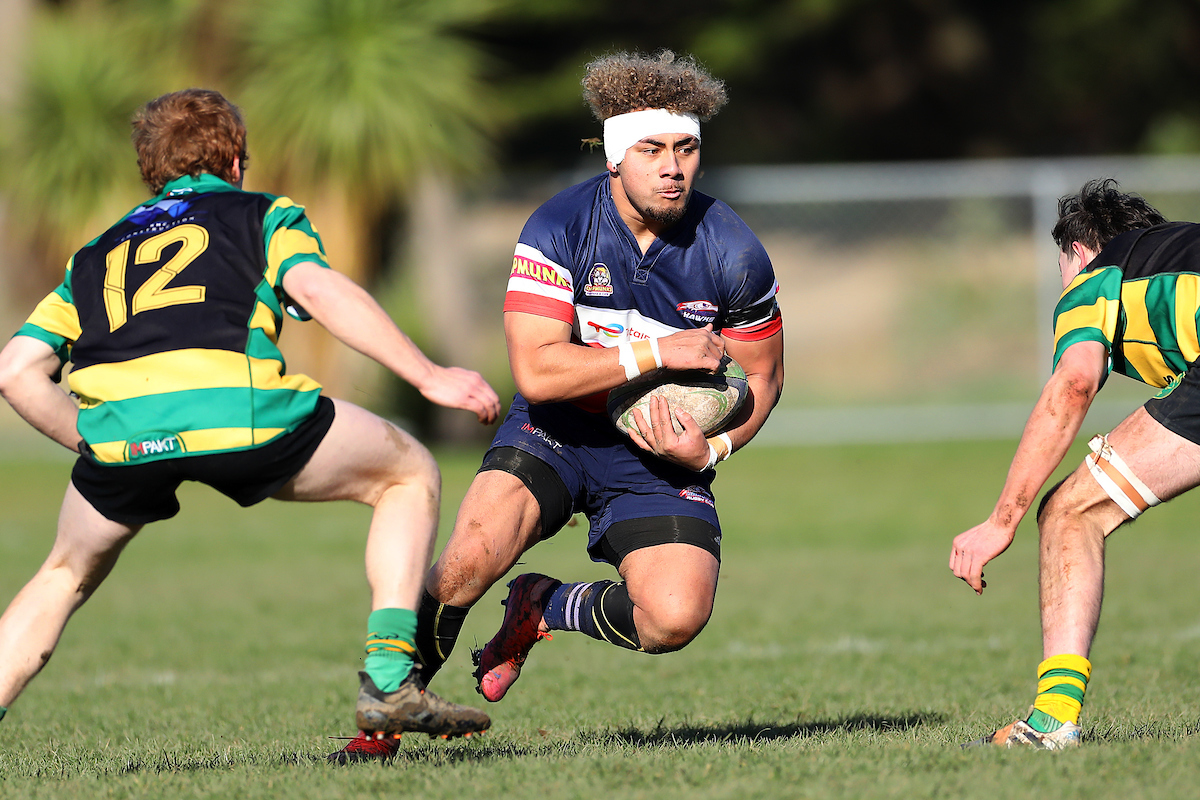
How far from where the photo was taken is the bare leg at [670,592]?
527 cm

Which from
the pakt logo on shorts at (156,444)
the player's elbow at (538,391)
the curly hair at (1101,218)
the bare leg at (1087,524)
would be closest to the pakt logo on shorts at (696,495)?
the player's elbow at (538,391)

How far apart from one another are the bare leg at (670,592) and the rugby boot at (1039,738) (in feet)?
3.61

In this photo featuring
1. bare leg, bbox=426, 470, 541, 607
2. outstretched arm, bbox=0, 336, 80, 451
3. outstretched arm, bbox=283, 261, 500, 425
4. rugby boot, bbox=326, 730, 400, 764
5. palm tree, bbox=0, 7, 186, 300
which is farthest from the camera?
palm tree, bbox=0, 7, 186, 300

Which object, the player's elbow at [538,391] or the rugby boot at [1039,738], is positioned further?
the player's elbow at [538,391]

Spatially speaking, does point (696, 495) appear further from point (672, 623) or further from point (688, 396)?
point (672, 623)

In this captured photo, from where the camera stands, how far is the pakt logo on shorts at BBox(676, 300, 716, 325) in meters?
5.53

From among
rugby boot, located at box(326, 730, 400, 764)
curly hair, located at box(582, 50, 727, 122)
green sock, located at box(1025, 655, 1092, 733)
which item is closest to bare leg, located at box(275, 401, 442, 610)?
rugby boot, located at box(326, 730, 400, 764)

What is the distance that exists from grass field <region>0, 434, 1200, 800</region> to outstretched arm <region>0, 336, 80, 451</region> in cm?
117

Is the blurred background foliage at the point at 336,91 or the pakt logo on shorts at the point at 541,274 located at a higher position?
the blurred background foliage at the point at 336,91

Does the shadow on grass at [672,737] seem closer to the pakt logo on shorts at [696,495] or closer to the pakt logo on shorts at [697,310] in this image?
the pakt logo on shorts at [696,495]

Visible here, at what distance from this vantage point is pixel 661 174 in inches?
210

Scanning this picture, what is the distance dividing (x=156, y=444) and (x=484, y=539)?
1475 mm

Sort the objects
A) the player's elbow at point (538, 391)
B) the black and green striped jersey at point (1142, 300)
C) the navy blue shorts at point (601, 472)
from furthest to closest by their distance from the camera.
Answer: the navy blue shorts at point (601, 472) → the player's elbow at point (538, 391) → the black and green striped jersey at point (1142, 300)

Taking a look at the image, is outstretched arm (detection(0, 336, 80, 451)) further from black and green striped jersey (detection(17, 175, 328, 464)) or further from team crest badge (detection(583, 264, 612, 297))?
team crest badge (detection(583, 264, 612, 297))
